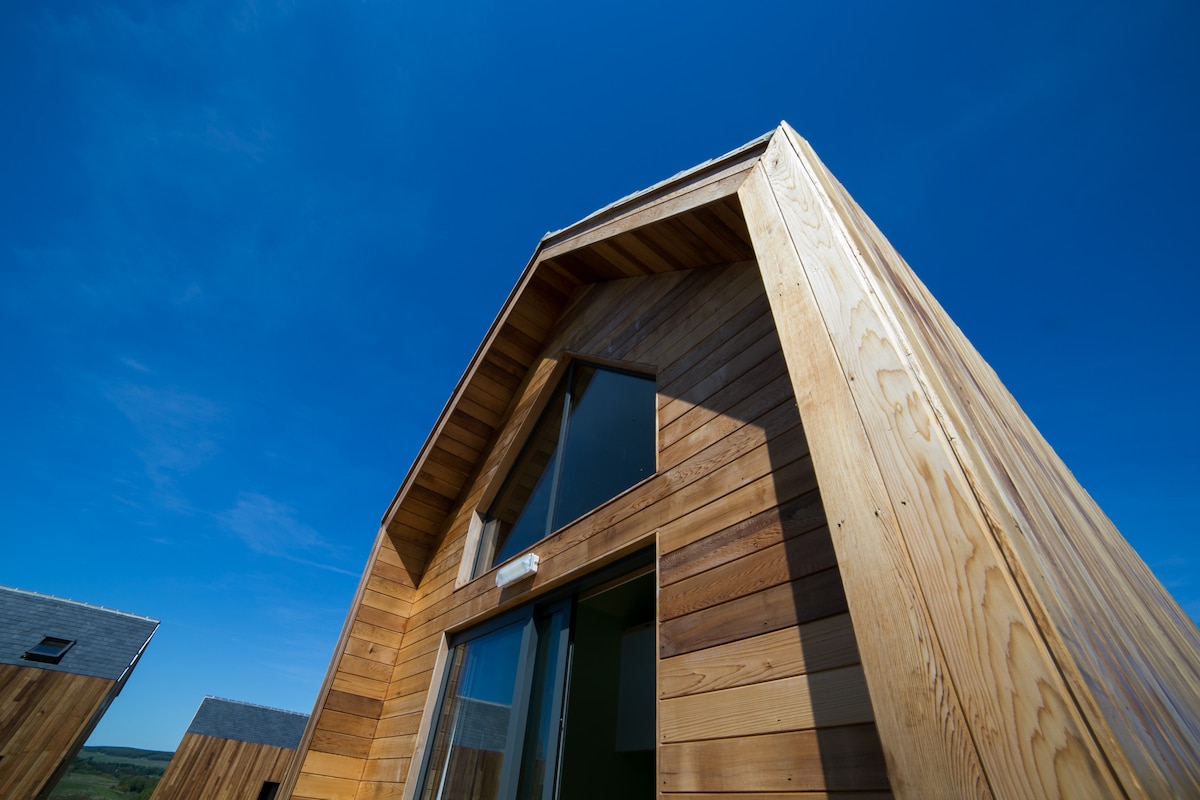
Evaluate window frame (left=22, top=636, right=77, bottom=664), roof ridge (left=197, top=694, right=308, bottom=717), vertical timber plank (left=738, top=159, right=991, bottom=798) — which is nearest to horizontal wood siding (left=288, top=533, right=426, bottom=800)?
vertical timber plank (left=738, top=159, right=991, bottom=798)

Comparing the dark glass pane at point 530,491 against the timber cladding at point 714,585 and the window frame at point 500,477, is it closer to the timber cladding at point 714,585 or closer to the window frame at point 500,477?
the window frame at point 500,477

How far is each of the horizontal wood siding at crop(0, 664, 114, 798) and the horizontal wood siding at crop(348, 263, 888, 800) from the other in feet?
37.9

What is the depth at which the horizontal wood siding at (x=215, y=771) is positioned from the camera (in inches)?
430

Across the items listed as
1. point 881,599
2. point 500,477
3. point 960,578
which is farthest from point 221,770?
point 960,578

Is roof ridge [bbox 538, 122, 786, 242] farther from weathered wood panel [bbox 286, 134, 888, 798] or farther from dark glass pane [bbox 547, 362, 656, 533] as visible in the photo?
dark glass pane [bbox 547, 362, 656, 533]

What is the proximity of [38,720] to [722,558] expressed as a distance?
592 inches

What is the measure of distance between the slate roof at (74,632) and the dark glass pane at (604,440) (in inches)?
667

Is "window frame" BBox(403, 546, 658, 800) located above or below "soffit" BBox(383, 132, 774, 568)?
below

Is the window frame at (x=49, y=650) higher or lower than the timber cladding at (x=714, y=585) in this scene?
higher

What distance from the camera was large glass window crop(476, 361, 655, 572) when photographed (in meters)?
3.13

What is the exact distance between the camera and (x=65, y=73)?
558 inches

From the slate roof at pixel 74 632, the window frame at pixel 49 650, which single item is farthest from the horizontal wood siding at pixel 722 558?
the window frame at pixel 49 650

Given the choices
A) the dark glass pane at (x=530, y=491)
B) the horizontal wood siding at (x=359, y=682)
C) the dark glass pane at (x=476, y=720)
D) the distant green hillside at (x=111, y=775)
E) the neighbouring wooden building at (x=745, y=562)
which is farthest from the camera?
the distant green hillside at (x=111, y=775)

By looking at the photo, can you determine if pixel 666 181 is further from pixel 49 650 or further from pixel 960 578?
pixel 49 650
